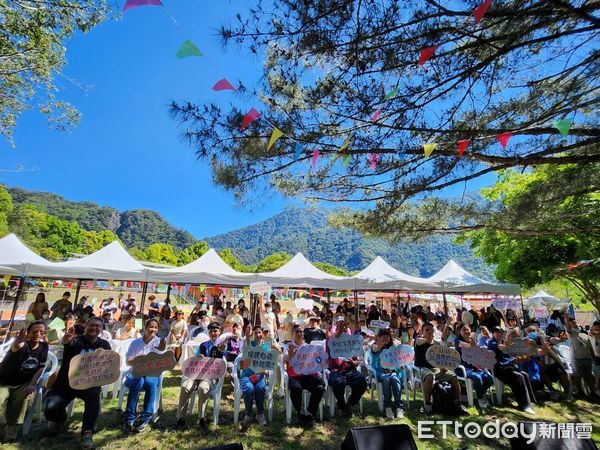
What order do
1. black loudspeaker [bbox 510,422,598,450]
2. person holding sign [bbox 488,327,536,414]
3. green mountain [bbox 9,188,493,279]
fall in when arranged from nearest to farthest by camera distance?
black loudspeaker [bbox 510,422,598,450]
person holding sign [bbox 488,327,536,414]
green mountain [bbox 9,188,493,279]

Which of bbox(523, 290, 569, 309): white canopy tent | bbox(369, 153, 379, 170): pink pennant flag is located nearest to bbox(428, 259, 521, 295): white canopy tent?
bbox(369, 153, 379, 170): pink pennant flag

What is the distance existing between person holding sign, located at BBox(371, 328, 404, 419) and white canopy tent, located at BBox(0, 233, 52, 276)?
792 centimetres

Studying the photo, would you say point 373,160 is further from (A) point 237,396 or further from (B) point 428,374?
(A) point 237,396

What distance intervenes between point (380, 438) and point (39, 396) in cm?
382

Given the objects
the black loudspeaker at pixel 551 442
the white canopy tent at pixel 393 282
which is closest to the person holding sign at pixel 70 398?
the black loudspeaker at pixel 551 442

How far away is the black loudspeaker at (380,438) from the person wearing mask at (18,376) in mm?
3270

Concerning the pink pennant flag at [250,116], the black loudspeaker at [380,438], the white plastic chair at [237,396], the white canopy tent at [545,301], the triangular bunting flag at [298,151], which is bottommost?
the white plastic chair at [237,396]

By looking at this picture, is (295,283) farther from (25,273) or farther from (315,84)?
(25,273)

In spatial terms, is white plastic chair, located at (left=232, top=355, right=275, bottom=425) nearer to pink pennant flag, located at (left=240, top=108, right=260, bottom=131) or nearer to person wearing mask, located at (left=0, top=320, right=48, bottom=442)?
person wearing mask, located at (left=0, top=320, right=48, bottom=442)

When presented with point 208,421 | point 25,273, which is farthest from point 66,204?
point 208,421

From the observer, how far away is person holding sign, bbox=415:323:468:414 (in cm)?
435

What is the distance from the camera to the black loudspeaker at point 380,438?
2.02 metres

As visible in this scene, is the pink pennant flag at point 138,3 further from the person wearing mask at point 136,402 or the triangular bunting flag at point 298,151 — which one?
the person wearing mask at point 136,402

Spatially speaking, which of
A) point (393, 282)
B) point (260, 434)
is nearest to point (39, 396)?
point (260, 434)
